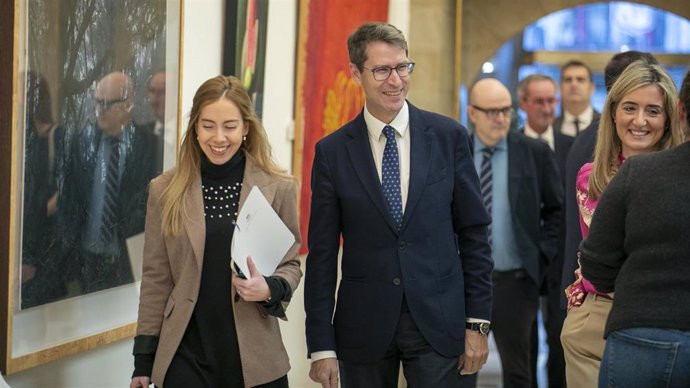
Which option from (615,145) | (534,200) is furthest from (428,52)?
(615,145)

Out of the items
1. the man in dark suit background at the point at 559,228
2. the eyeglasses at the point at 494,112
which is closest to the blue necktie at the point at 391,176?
the man in dark suit background at the point at 559,228

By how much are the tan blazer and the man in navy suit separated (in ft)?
0.65

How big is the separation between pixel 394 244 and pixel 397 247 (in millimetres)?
17

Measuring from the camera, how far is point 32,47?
412cm

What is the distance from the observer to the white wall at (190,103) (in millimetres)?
4641

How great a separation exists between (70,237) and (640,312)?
2.22m

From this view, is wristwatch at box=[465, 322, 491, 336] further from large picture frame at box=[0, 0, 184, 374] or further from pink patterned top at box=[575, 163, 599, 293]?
large picture frame at box=[0, 0, 184, 374]

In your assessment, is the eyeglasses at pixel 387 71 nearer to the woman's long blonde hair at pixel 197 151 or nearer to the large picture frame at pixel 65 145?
the woman's long blonde hair at pixel 197 151

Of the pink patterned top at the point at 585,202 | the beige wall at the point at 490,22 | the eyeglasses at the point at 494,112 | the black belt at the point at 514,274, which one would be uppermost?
the beige wall at the point at 490,22

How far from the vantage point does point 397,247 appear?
4352 millimetres

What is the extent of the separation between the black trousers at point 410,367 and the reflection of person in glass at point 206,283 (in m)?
0.32

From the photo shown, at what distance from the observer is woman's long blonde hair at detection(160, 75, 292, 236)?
4.25 m

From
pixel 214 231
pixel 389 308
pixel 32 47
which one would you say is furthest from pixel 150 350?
pixel 32 47

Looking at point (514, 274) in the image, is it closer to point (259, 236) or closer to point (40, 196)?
point (259, 236)
